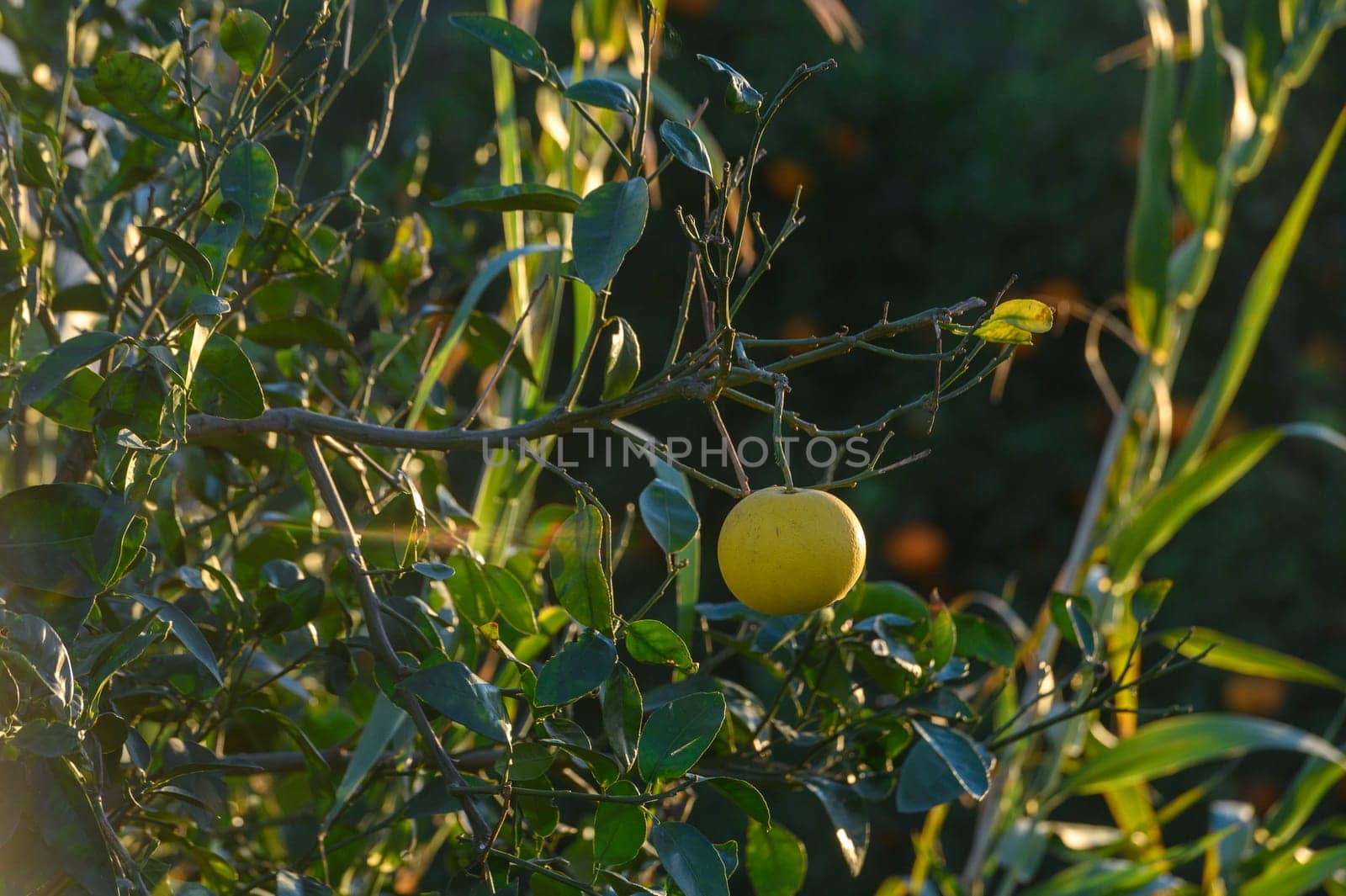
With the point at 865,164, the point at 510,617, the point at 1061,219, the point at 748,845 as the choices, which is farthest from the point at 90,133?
the point at 865,164

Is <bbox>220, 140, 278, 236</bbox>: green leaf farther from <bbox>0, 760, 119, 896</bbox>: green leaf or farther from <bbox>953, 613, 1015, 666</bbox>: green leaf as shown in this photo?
<bbox>953, 613, 1015, 666</bbox>: green leaf

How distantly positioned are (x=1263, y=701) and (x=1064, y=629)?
141 cm

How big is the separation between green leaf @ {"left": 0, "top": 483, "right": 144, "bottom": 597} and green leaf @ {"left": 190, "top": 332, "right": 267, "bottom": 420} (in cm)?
4

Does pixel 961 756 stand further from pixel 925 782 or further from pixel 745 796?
pixel 745 796

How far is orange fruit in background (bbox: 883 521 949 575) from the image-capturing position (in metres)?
2.02

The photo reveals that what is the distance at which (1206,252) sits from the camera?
3.34 ft

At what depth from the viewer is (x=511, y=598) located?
490 millimetres

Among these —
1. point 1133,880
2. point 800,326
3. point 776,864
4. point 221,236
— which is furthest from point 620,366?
point 800,326

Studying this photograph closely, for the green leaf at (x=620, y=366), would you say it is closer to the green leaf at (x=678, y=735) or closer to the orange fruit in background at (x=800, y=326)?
the green leaf at (x=678, y=735)

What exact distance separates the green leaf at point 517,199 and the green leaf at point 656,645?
0.50 ft

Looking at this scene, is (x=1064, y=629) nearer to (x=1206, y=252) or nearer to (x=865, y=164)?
(x=1206, y=252)

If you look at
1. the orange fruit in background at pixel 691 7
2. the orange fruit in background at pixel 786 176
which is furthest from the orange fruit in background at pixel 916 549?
the orange fruit in background at pixel 691 7

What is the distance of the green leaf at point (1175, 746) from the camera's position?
2.86ft

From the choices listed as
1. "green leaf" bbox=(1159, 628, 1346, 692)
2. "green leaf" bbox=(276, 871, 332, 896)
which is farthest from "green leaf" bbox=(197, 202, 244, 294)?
"green leaf" bbox=(1159, 628, 1346, 692)
